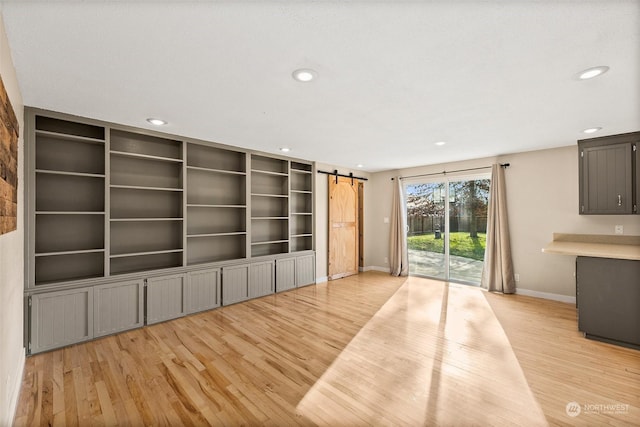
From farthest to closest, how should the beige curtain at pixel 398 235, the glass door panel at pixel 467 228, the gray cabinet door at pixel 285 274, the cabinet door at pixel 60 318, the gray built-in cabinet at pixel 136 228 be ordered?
the beige curtain at pixel 398 235
the glass door panel at pixel 467 228
the gray cabinet door at pixel 285 274
the gray built-in cabinet at pixel 136 228
the cabinet door at pixel 60 318

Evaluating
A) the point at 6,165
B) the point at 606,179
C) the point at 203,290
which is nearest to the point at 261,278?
the point at 203,290

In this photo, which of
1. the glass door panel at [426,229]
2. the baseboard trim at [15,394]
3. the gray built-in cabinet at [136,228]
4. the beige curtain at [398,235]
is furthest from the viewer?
the beige curtain at [398,235]

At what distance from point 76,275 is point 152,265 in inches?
31.4

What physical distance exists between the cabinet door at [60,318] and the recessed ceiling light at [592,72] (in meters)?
5.08

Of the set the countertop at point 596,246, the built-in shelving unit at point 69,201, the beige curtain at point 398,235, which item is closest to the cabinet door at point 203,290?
the built-in shelving unit at point 69,201

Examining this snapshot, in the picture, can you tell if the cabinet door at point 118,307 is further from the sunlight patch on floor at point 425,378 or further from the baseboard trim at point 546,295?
the baseboard trim at point 546,295

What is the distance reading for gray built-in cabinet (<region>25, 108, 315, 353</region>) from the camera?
2910 millimetres

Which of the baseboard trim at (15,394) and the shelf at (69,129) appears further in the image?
the shelf at (69,129)

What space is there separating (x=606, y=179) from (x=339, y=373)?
440 cm

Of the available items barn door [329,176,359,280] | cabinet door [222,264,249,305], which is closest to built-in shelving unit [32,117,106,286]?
cabinet door [222,264,249,305]

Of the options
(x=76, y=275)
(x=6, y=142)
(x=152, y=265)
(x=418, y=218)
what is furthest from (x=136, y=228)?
(x=418, y=218)

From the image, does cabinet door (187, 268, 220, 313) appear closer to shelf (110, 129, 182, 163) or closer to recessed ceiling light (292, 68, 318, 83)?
shelf (110, 129, 182, 163)

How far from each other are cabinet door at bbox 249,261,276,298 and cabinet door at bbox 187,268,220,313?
1.97ft

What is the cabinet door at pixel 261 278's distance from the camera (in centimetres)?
459
